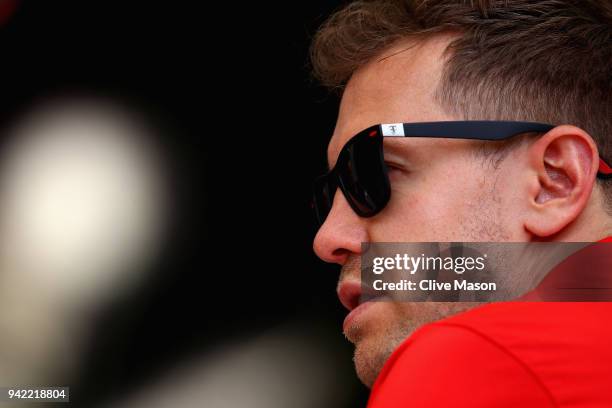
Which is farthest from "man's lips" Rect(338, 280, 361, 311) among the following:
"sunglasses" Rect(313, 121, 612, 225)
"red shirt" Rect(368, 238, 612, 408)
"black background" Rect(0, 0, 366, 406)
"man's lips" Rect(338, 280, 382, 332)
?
"black background" Rect(0, 0, 366, 406)

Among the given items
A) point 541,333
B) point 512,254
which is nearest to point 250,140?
point 512,254

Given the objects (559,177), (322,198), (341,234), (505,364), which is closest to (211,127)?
(322,198)

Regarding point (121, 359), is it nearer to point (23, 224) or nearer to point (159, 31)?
point (23, 224)

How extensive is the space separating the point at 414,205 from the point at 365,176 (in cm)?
10

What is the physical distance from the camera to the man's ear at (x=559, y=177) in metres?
1.13

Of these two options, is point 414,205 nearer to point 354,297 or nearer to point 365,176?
point 365,176

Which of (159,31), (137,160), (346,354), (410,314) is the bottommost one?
(346,354)

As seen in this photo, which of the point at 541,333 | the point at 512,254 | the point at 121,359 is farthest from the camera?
the point at 121,359

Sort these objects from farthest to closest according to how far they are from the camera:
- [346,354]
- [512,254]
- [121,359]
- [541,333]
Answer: [346,354]
[121,359]
[512,254]
[541,333]

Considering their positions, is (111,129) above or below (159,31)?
below

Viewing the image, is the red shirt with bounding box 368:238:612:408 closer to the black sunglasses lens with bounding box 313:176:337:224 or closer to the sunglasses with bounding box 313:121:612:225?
the sunglasses with bounding box 313:121:612:225

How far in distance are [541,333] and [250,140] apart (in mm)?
1255

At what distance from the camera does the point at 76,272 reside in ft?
6.14

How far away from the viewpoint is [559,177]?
1164mm
